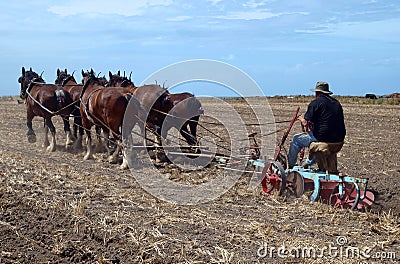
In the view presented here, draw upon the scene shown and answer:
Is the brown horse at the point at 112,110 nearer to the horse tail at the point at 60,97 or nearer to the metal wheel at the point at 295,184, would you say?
the horse tail at the point at 60,97

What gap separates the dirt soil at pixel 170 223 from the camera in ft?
16.6

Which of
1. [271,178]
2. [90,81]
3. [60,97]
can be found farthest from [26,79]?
[271,178]

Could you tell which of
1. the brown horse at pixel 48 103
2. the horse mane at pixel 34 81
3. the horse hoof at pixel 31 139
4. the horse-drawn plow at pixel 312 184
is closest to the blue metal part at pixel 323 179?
the horse-drawn plow at pixel 312 184

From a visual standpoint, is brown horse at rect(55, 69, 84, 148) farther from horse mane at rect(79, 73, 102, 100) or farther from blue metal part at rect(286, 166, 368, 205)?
blue metal part at rect(286, 166, 368, 205)

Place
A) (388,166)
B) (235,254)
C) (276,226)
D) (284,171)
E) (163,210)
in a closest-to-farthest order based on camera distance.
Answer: (235,254)
(276,226)
(163,210)
(284,171)
(388,166)

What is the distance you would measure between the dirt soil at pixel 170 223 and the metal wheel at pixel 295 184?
0.12m

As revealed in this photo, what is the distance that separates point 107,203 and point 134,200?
413mm

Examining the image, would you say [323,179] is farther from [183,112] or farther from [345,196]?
[183,112]

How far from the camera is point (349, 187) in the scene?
6785 millimetres

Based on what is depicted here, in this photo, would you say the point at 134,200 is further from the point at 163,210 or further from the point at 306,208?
the point at 306,208

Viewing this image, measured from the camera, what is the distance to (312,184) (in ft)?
23.5

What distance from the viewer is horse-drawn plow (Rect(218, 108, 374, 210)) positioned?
6.64 metres

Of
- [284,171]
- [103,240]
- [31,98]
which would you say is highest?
[31,98]

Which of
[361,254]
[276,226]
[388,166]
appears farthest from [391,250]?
[388,166]
